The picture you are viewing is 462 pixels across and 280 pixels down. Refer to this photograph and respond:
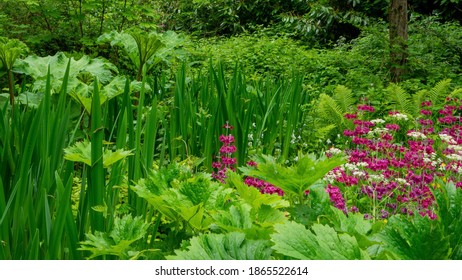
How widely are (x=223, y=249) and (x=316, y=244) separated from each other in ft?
0.57

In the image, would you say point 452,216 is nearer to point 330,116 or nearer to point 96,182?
point 96,182

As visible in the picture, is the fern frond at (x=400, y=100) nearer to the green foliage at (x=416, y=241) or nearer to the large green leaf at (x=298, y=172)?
the large green leaf at (x=298, y=172)

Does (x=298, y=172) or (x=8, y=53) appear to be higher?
(x=8, y=53)

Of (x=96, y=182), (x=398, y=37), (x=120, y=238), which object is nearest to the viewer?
(x=120, y=238)

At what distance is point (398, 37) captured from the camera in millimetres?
5316

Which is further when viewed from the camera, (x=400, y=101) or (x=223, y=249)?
(x=400, y=101)

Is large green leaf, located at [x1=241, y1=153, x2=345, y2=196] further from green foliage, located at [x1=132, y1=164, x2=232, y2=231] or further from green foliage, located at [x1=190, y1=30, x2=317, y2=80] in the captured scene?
green foliage, located at [x1=190, y1=30, x2=317, y2=80]

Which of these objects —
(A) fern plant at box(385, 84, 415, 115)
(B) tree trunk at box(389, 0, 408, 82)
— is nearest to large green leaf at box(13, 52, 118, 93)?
(A) fern plant at box(385, 84, 415, 115)

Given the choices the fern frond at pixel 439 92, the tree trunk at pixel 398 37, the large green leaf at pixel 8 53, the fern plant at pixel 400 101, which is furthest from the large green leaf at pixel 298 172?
the tree trunk at pixel 398 37

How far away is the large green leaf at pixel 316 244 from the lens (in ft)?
3.15

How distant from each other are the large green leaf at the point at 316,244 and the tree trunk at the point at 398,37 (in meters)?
4.54

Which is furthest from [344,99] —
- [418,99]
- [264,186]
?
[264,186]

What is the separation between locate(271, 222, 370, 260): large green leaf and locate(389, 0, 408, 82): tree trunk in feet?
14.9
